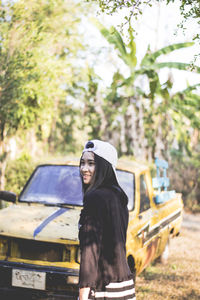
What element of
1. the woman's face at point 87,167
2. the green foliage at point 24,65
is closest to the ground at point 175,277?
the woman's face at point 87,167

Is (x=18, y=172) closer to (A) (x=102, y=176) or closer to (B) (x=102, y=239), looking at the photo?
(A) (x=102, y=176)

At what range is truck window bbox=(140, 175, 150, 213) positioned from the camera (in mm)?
5957

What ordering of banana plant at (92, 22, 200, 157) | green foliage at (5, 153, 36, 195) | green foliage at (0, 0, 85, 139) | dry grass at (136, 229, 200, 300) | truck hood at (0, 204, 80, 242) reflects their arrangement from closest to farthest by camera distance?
1. truck hood at (0, 204, 80, 242)
2. dry grass at (136, 229, 200, 300)
3. green foliage at (0, 0, 85, 139)
4. banana plant at (92, 22, 200, 157)
5. green foliage at (5, 153, 36, 195)

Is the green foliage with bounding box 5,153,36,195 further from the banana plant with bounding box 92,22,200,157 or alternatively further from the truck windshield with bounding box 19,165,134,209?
the truck windshield with bounding box 19,165,134,209

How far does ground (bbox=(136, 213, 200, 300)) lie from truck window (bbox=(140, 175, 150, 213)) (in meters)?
1.19

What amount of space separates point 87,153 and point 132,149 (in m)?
11.7

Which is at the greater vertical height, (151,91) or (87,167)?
(151,91)

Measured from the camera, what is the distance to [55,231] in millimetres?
4637

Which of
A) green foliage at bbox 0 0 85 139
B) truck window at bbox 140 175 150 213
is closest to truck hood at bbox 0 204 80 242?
truck window at bbox 140 175 150 213

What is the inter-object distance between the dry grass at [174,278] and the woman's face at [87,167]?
11.2ft

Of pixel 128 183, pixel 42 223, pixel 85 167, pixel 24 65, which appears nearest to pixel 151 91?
pixel 24 65

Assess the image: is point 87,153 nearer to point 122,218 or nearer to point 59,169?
point 122,218

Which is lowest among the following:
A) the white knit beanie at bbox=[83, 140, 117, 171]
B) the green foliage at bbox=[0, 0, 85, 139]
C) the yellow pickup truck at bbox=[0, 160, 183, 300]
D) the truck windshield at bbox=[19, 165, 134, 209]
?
the yellow pickup truck at bbox=[0, 160, 183, 300]

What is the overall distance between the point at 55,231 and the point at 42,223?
253mm
